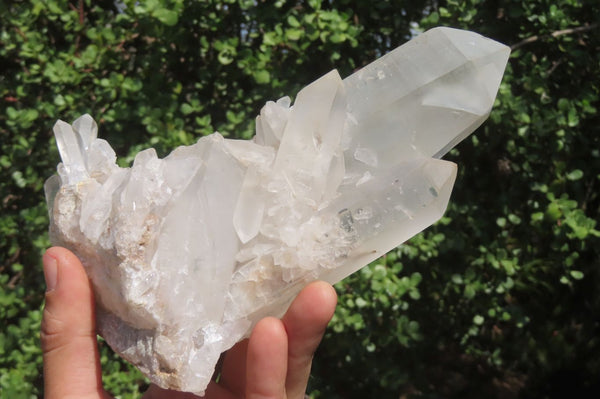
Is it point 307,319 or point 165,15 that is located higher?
point 165,15

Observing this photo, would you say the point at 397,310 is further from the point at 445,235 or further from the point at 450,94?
the point at 450,94

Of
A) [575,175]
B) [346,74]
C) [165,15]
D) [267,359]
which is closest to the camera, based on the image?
[267,359]

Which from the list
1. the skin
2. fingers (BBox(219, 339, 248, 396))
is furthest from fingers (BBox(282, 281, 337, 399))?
fingers (BBox(219, 339, 248, 396))

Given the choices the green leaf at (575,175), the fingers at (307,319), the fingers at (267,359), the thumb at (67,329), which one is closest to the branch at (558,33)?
the green leaf at (575,175)

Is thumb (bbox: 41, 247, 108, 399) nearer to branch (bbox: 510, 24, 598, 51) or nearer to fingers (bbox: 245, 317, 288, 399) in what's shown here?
fingers (bbox: 245, 317, 288, 399)

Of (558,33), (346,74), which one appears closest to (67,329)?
(346,74)

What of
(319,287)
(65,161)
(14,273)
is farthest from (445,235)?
(14,273)

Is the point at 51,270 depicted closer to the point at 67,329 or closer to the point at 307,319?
the point at 67,329

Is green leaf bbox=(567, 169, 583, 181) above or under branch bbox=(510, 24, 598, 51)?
under
